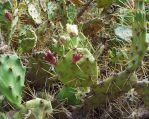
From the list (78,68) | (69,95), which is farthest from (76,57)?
(69,95)

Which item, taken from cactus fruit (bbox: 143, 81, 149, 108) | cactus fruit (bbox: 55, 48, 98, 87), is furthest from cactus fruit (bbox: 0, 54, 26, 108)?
cactus fruit (bbox: 143, 81, 149, 108)

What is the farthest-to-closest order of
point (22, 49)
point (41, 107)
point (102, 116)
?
point (22, 49) < point (102, 116) < point (41, 107)

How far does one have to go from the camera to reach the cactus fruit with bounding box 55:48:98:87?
1602 mm

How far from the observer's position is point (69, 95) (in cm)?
188

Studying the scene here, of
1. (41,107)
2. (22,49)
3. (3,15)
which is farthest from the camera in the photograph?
(3,15)

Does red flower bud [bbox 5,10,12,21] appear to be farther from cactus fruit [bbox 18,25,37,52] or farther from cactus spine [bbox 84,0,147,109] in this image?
cactus spine [bbox 84,0,147,109]

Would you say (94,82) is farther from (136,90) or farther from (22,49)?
(22,49)

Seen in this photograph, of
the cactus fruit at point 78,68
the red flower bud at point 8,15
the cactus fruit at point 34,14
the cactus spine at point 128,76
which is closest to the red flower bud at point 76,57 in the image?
the cactus fruit at point 78,68

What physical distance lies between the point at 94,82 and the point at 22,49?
61 centimetres

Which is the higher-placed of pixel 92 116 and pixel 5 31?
pixel 5 31

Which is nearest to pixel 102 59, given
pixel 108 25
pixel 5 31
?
pixel 108 25

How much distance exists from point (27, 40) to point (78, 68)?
541mm

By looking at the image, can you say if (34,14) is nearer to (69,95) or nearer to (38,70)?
(38,70)

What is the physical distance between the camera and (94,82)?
5.49 ft
